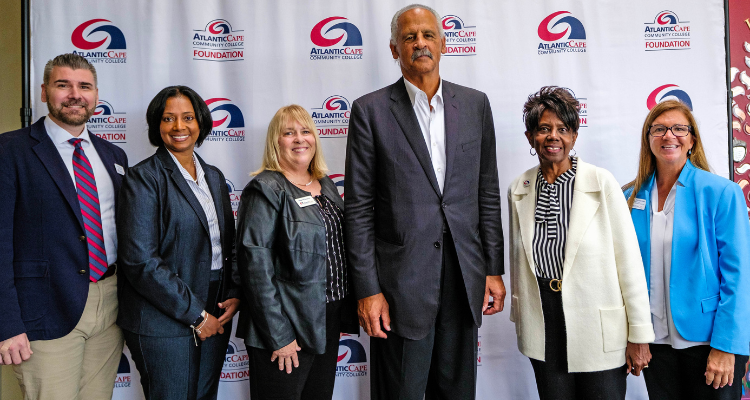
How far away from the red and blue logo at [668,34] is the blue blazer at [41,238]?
131 inches

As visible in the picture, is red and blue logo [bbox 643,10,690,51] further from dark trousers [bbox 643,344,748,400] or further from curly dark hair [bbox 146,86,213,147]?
curly dark hair [bbox 146,86,213,147]

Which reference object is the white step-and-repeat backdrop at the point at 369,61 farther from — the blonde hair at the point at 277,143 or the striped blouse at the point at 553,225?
the striped blouse at the point at 553,225

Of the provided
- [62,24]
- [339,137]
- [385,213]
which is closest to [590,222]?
[385,213]

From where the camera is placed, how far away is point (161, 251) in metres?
1.82

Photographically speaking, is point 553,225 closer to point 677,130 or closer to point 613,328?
point 613,328

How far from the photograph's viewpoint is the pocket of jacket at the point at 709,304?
66.3 inches

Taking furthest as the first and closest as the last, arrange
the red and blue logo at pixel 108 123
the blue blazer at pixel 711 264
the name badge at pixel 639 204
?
the red and blue logo at pixel 108 123, the name badge at pixel 639 204, the blue blazer at pixel 711 264

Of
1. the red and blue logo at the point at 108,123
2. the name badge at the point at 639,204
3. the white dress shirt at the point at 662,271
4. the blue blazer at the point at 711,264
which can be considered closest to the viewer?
the blue blazer at the point at 711,264

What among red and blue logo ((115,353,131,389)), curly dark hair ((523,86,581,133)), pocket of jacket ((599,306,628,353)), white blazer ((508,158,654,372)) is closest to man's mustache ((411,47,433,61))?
curly dark hair ((523,86,581,133))

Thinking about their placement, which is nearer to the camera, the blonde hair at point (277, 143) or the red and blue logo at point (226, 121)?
the blonde hair at point (277, 143)

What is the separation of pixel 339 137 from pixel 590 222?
1.60m

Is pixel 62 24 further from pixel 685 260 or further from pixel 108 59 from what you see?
pixel 685 260

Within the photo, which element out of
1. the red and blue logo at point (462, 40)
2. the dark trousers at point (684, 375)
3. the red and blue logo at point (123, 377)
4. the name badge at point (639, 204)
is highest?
the red and blue logo at point (462, 40)

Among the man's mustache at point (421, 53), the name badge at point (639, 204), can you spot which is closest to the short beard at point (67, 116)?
the man's mustache at point (421, 53)
